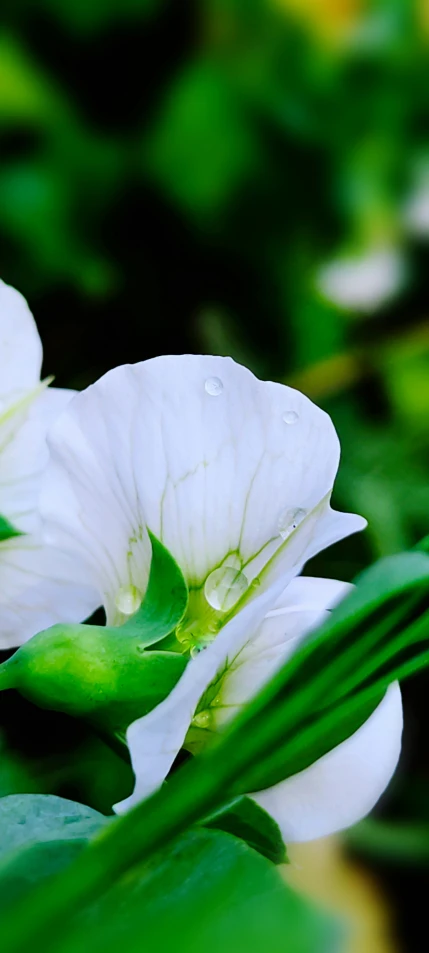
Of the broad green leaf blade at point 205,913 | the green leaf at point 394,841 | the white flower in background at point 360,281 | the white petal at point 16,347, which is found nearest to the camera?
the broad green leaf blade at point 205,913

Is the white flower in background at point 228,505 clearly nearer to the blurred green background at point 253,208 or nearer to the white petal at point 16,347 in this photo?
the white petal at point 16,347

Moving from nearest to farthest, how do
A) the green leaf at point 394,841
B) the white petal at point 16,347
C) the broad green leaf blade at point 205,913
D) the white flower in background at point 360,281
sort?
1. the broad green leaf blade at point 205,913
2. the white petal at point 16,347
3. the green leaf at point 394,841
4. the white flower in background at point 360,281

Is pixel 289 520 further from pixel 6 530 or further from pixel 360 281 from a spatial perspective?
pixel 360 281

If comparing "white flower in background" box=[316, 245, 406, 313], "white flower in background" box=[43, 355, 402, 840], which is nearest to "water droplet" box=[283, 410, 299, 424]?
"white flower in background" box=[43, 355, 402, 840]

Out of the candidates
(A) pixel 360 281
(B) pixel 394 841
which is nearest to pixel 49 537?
(B) pixel 394 841

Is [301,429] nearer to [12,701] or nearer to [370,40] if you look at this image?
[12,701]

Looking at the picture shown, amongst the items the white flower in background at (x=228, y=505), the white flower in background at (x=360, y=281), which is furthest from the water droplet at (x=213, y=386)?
the white flower in background at (x=360, y=281)
